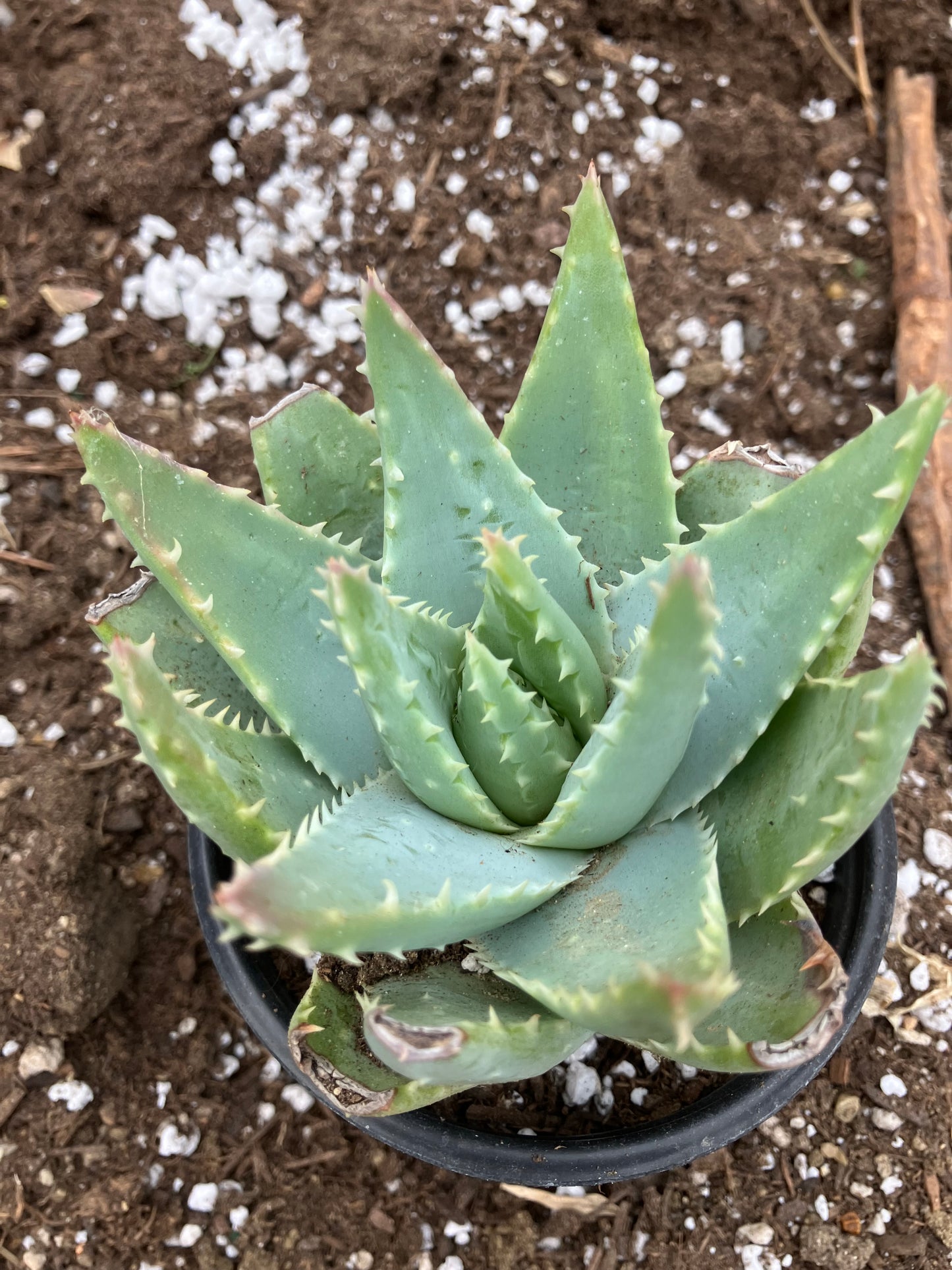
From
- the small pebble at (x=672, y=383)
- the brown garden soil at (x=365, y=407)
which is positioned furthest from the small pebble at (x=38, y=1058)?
the small pebble at (x=672, y=383)

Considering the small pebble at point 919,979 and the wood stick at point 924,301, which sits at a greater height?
the wood stick at point 924,301

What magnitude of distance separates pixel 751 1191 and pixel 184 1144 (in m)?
0.74

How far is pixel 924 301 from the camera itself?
1635 millimetres

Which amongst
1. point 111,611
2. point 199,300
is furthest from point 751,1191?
point 199,300

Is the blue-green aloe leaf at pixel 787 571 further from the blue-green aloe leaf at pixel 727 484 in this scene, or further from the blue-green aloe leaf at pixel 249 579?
the blue-green aloe leaf at pixel 249 579

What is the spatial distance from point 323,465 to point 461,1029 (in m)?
0.65

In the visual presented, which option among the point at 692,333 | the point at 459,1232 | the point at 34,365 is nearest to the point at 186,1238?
the point at 459,1232

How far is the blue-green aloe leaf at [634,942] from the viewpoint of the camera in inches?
23.7

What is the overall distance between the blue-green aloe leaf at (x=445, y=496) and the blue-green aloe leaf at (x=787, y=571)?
0.25 ft

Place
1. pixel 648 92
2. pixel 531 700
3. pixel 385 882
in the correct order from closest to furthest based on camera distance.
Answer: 1. pixel 385 882
2. pixel 531 700
3. pixel 648 92

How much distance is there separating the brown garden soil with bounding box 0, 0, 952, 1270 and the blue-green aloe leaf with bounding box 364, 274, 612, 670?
0.69 metres

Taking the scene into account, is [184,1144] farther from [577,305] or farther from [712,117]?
[712,117]

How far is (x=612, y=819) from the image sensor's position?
843 mm

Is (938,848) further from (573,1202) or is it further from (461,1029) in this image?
(461,1029)
